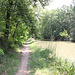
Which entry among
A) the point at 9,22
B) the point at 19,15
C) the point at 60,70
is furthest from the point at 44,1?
the point at 60,70

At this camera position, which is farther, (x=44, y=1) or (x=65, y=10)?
(x=65, y=10)

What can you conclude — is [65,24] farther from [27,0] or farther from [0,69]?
[0,69]

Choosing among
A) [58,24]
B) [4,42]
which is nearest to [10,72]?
[4,42]

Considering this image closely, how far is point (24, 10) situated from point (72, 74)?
7.32m

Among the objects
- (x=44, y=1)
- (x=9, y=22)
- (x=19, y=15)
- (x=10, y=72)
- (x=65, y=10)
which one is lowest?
(x=10, y=72)

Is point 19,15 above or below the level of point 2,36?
above

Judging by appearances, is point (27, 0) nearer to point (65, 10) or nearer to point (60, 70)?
point (60, 70)

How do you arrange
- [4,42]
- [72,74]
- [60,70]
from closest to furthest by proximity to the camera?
[72,74]
[60,70]
[4,42]

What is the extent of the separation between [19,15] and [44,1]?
9.56ft

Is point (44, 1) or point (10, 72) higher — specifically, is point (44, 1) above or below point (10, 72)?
above

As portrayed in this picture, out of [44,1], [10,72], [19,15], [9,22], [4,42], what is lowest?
[10,72]

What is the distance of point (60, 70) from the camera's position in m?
5.54

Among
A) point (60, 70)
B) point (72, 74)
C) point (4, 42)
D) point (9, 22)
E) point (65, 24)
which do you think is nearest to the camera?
point (72, 74)

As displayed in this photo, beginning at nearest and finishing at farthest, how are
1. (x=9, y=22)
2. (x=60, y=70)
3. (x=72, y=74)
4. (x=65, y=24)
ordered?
1. (x=72, y=74)
2. (x=60, y=70)
3. (x=9, y=22)
4. (x=65, y=24)
